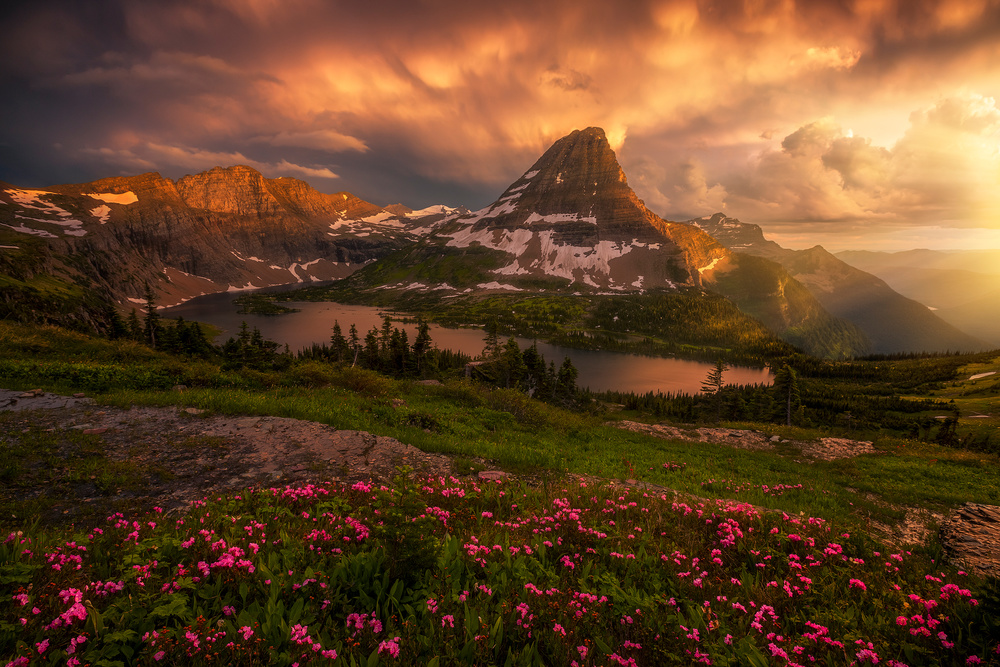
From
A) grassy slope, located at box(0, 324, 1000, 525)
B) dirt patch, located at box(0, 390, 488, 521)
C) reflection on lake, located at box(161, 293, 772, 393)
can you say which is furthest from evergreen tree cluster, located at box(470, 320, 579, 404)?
dirt patch, located at box(0, 390, 488, 521)

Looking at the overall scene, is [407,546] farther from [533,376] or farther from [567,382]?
[533,376]

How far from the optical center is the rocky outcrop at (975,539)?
679 cm

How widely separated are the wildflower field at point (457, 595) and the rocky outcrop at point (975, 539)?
2.13ft

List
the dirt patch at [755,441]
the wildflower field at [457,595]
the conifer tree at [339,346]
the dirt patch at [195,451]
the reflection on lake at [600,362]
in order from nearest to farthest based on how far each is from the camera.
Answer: the wildflower field at [457,595]
the dirt patch at [195,451]
the dirt patch at [755,441]
the conifer tree at [339,346]
the reflection on lake at [600,362]

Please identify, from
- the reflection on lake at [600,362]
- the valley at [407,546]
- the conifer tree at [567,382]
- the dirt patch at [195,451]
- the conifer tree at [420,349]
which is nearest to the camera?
the valley at [407,546]

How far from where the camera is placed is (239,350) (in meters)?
58.3

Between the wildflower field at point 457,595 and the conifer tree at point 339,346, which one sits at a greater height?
the wildflower field at point 457,595

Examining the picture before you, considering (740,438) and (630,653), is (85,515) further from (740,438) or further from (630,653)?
(740,438)

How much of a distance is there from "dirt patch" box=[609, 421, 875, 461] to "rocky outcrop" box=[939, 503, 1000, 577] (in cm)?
1767

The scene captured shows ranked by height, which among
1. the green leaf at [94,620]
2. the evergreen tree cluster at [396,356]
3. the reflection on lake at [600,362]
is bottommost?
the reflection on lake at [600,362]

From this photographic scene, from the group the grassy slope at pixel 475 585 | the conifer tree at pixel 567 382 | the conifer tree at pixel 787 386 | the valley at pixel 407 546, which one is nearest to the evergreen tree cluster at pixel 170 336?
the valley at pixel 407 546

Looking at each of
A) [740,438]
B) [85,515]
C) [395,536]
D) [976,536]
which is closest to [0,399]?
[85,515]

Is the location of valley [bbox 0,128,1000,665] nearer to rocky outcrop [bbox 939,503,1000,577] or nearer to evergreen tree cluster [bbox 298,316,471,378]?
rocky outcrop [bbox 939,503,1000,577]

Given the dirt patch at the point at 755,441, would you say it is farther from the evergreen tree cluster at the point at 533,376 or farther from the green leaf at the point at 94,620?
the evergreen tree cluster at the point at 533,376
